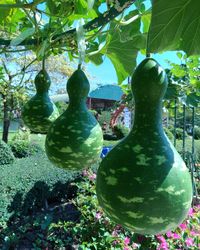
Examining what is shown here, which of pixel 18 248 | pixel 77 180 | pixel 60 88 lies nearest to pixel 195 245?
pixel 18 248

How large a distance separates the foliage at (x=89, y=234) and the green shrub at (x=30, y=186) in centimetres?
24

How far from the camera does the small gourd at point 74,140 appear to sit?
883mm

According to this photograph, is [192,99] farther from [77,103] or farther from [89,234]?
[77,103]

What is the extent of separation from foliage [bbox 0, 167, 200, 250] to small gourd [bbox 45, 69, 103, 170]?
2240 millimetres

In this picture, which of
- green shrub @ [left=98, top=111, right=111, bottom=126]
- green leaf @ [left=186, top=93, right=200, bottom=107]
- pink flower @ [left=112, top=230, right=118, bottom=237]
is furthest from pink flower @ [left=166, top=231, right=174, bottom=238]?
green shrub @ [left=98, top=111, right=111, bottom=126]

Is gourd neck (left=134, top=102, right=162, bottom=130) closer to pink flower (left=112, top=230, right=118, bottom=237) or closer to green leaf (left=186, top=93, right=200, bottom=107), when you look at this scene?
green leaf (left=186, top=93, right=200, bottom=107)

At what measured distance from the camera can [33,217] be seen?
A: 197 inches

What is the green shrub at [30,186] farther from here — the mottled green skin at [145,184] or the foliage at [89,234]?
the mottled green skin at [145,184]

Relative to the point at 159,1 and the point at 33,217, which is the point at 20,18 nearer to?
the point at 159,1

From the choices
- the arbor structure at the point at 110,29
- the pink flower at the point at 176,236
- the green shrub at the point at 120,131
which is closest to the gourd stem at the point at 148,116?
the arbor structure at the point at 110,29

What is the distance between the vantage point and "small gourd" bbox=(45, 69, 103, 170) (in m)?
0.88

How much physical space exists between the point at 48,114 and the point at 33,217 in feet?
13.6

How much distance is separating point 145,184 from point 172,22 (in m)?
0.31

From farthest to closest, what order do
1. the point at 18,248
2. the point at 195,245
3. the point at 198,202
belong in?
the point at 198,202, the point at 18,248, the point at 195,245
